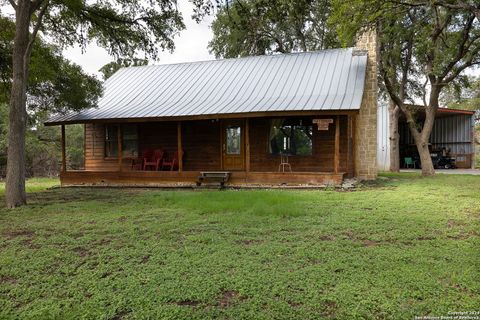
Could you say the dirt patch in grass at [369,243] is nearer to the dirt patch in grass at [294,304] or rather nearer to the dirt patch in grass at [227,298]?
the dirt patch in grass at [294,304]

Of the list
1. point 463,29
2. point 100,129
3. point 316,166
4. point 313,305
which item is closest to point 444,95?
point 463,29

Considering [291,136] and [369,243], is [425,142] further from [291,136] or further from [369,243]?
[369,243]

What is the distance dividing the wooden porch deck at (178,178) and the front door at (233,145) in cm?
164

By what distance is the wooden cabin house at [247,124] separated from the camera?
11.8 m

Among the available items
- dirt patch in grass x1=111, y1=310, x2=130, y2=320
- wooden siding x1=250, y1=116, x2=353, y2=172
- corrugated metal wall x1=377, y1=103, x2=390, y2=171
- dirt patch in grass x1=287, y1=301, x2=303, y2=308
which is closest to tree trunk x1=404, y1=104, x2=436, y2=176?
corrugated metal wall x1=377, y1=103, x2=390, y2=171

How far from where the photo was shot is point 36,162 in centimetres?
2352

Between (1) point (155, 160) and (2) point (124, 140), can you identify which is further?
(2) point (124, 140)

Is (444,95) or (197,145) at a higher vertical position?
(444,95)

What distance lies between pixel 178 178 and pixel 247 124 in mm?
3075

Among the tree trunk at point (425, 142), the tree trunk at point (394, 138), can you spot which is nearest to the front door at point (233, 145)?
the tree trunk at point (425, 142)

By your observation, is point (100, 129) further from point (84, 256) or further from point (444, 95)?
point (444, 95)

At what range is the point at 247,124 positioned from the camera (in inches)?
464

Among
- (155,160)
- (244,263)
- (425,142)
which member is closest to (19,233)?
(244,263)

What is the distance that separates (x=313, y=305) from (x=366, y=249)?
1.66m
